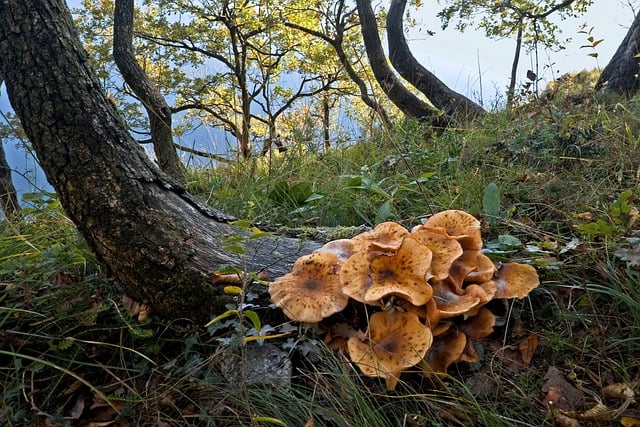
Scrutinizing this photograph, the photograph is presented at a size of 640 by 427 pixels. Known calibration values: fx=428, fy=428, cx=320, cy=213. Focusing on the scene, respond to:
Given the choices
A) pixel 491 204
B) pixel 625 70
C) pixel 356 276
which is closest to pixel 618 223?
pixel 491 204

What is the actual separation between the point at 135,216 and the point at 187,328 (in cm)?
49

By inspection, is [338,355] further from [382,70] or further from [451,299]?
[382,70]

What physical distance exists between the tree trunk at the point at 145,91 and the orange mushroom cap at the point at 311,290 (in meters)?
2.90

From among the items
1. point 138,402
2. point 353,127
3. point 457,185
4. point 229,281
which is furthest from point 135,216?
point 353,127

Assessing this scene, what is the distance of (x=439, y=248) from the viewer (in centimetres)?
158

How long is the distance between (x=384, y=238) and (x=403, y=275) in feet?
0.75

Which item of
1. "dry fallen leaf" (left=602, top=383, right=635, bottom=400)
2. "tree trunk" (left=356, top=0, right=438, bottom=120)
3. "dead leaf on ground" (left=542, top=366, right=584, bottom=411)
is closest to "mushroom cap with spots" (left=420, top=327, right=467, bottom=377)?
"dead leaf on ground" (left=542, top=366, right=584, bottom=411)

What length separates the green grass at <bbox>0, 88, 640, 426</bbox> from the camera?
4.45 feet

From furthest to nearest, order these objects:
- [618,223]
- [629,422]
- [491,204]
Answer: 1. [491,204]
2. [618,223]
3. [629,422]

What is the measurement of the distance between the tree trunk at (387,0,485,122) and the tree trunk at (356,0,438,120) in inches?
9.6

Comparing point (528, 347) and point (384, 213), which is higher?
point (384, 213)

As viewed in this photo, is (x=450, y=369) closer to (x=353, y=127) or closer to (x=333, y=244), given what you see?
(x=333, y=244)

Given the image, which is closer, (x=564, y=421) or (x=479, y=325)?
(x=564, y=421)

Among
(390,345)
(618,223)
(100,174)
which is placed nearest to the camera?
(390,345)
